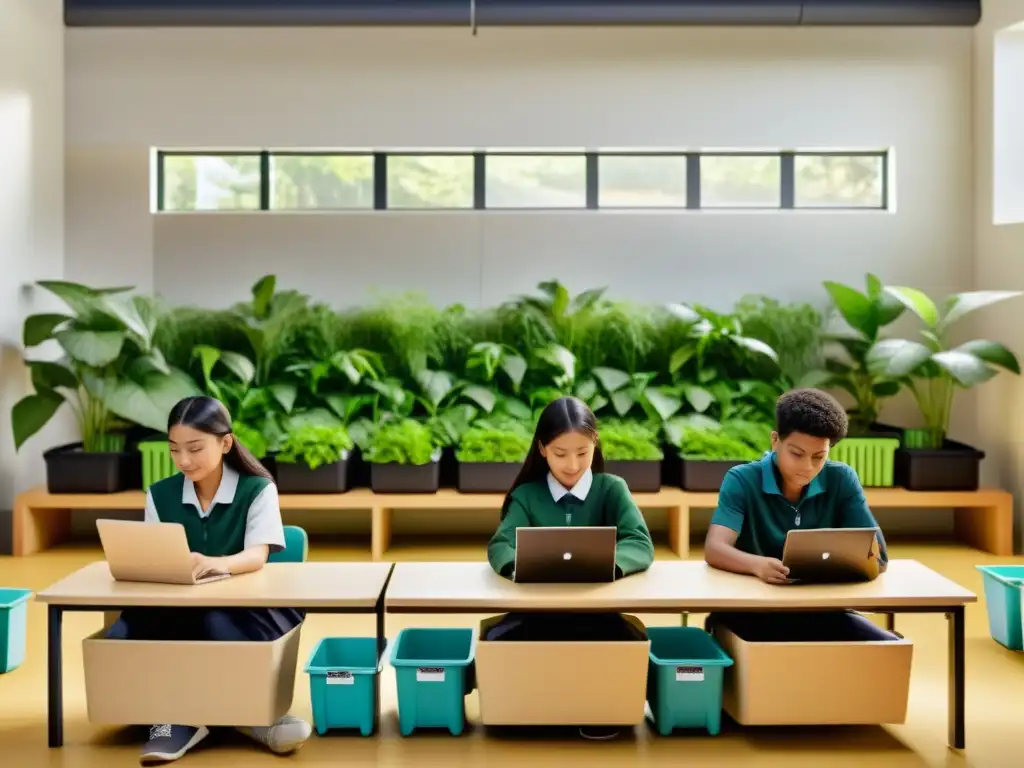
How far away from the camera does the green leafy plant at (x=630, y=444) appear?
5672 mm

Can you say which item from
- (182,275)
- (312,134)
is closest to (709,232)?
(312,134)

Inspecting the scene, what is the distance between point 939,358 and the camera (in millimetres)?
5574

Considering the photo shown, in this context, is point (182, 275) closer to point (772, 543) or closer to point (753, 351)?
point (753, 351)

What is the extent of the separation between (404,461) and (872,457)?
8.47 feet

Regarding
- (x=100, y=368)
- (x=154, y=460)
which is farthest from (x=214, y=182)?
(x=154, y=460)

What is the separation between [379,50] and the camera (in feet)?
21.0

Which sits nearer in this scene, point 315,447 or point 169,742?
point 169,742

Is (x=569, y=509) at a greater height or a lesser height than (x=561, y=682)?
greater

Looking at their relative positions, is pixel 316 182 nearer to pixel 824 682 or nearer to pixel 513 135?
pixel 513 135

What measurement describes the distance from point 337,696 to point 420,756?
0.31m

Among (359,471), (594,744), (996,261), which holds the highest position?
(996,261)

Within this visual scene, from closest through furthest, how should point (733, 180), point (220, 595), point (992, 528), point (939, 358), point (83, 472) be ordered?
point (220, 595), point (939, 358), point (83, 472), point (992, 528), point (733, 180)

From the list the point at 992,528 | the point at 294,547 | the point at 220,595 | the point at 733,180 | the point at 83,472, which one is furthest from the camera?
the point at 733,180

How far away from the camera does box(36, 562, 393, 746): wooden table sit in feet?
9.29
